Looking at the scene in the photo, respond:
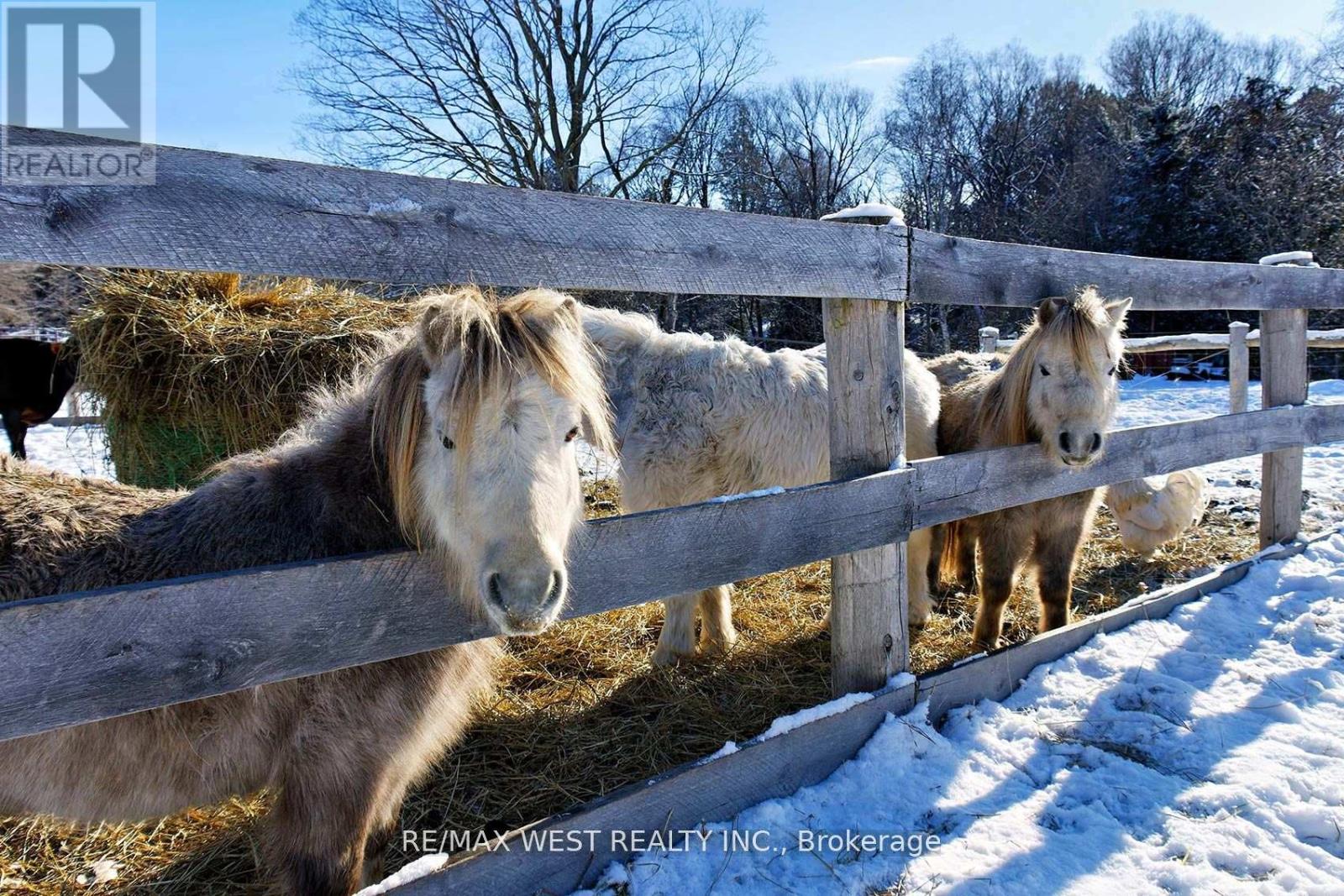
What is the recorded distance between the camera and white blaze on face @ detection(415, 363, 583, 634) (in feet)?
5.42

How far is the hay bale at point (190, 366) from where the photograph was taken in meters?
4.36

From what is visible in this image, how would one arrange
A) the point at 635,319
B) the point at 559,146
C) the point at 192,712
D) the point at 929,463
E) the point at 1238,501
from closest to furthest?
the point at 192,712
the point at 929,463
the point at 635,319
the point at 1238,501
the point at 559,146

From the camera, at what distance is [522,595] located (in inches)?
64.2

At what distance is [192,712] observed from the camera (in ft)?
6.33

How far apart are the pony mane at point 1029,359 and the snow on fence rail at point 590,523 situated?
12 cm

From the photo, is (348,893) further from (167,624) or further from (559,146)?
(559,146)

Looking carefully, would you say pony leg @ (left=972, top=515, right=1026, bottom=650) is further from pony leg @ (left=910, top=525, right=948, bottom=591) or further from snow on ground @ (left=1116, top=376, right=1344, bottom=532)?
snow on ground @ (left=1116, top=376, right=1344, bottom=532)

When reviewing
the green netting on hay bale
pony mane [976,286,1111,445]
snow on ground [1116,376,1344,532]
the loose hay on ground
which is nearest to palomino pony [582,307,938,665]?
the loose hay on ground

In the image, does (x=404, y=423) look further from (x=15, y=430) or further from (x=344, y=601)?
(x=15, y=430)

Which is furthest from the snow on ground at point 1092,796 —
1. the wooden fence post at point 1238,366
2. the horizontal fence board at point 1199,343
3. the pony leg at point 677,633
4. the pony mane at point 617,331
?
the horizontal fence board at point 1199,343

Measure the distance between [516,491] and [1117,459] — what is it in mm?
3360

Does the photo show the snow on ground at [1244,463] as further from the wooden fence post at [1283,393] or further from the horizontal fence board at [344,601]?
the horizontal fence board at [344,601]

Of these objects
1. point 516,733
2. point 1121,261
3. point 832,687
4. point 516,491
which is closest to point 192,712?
point 516,491

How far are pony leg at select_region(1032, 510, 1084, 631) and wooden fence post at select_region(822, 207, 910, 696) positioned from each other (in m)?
1.65
